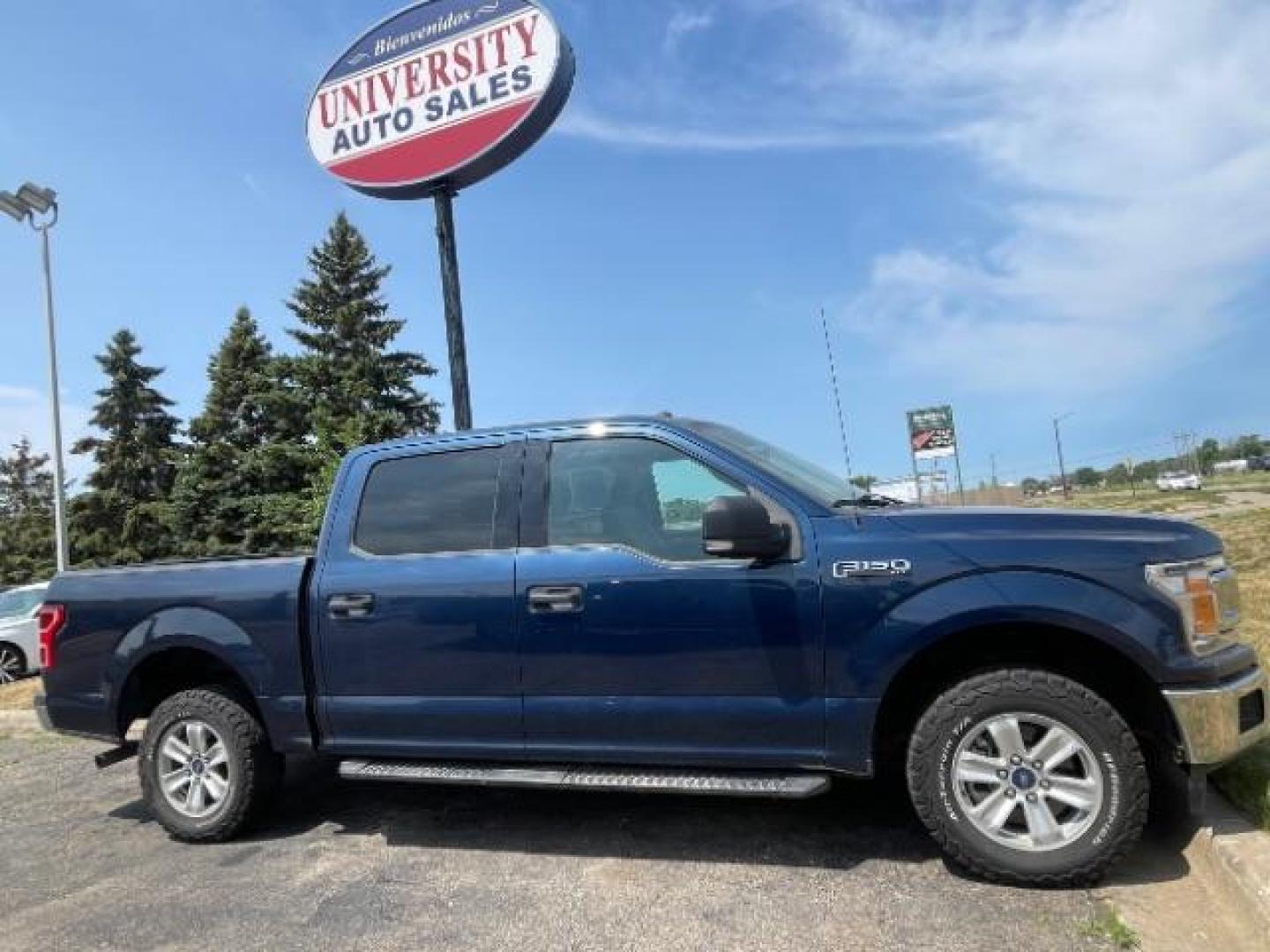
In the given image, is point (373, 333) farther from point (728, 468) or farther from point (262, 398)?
point (728, 468)

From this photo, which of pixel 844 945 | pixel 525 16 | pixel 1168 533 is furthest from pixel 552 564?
pixel 525 16

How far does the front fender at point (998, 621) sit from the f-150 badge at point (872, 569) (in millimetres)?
119

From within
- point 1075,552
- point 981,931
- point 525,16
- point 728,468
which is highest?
point 525,16

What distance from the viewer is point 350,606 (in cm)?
454

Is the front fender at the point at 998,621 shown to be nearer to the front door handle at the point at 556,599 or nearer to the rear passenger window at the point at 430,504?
the front door handle at the point at 556,599

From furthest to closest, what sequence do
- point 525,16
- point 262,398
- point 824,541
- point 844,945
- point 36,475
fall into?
point 36,475 → point 262,398 → point 525,16 → point 824,541 → point 844,945

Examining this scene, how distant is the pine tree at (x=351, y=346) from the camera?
1347 inches

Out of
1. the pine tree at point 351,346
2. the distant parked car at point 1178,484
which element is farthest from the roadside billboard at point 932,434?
the distant parked car at point 1178,484

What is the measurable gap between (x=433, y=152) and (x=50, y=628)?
5923 millimetres

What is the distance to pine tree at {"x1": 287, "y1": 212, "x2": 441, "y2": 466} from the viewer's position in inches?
1347

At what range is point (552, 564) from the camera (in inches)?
165

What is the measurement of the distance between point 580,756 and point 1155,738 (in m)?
2.39

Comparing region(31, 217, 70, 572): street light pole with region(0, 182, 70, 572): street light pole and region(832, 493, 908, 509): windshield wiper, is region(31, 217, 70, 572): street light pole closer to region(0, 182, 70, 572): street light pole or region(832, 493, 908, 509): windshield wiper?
region(0, 182, 70, 572): street light pole

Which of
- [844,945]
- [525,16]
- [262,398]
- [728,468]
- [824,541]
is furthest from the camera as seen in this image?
[262,398]
